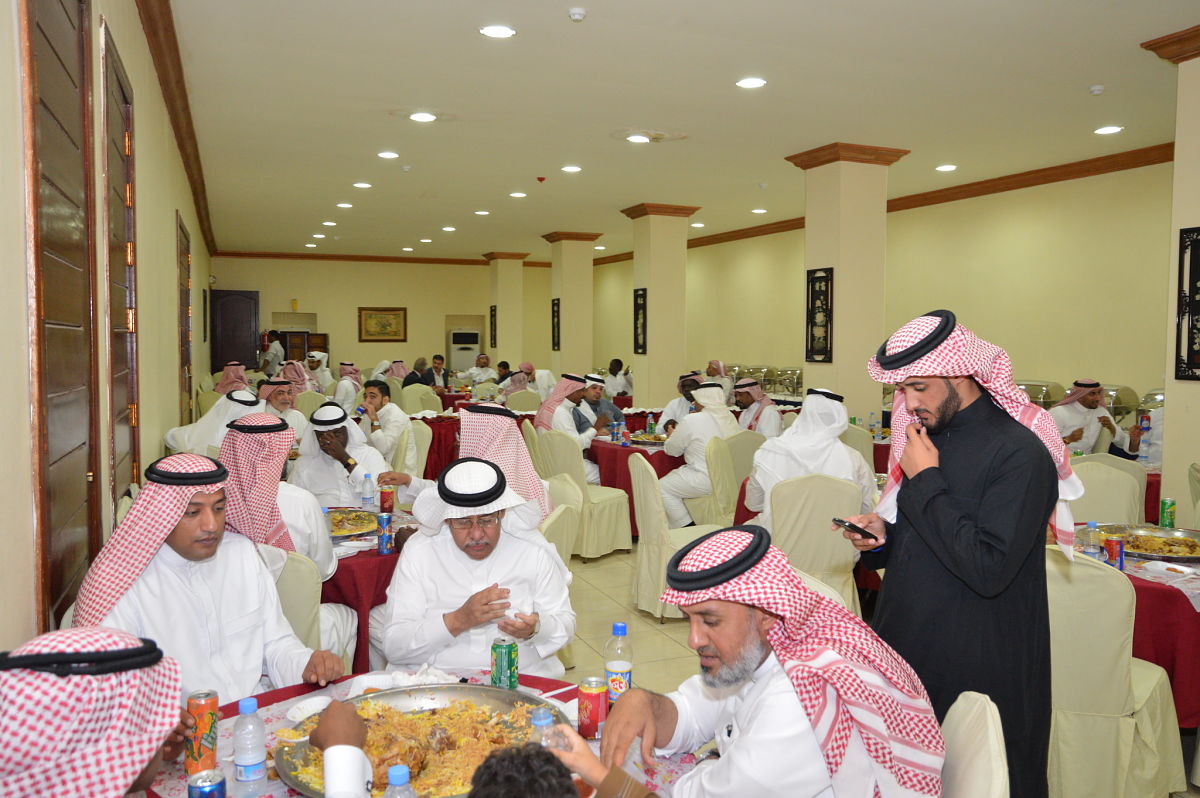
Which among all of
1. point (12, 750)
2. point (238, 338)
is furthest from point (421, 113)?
point (238, 338)

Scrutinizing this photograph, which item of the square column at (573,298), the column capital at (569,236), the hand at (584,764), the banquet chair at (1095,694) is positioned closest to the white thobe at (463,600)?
the hand at (584,764)

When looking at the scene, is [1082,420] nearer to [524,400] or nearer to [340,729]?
A: [524,400]

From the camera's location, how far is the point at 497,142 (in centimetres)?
838

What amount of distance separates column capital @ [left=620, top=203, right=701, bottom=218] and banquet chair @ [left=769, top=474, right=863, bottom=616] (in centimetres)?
789

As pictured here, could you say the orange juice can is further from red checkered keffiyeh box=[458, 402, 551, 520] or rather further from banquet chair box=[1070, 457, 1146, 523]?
banquet chair box=[1070, 457, 1146, 523]

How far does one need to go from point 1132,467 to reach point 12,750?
18.6 feet

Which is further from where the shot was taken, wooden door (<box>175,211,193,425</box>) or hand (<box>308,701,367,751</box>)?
wooden door (<box>175,211,193,425</box>)

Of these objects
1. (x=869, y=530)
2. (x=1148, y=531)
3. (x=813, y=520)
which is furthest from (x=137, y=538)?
(x=1148, y=531)

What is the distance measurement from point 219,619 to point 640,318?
9.54 m

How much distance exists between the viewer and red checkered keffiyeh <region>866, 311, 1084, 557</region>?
225 centimetres

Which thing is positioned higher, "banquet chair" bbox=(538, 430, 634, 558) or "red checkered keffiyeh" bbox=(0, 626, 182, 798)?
"red checkered keffiyeh" bbox=(0, 626, 182, 798)

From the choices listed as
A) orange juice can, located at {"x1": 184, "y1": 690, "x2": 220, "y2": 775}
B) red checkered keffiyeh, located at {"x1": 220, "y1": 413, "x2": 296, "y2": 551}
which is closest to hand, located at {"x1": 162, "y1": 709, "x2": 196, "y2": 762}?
orange juice can, located at {"x1": 184, "y1": 690, "x2": 220, "y2": 775}

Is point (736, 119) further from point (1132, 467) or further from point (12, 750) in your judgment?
point (12, 750)

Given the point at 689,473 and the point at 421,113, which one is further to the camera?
the point at 421,113
